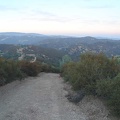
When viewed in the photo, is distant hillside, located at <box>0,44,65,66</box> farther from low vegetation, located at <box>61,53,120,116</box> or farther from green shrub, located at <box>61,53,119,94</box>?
low vegetation, located at <box>61,53,120,116</box>

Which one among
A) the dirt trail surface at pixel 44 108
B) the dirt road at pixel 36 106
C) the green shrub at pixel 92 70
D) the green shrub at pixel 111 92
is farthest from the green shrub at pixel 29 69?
the green shrub at pixel 111 92

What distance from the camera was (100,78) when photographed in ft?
56.9

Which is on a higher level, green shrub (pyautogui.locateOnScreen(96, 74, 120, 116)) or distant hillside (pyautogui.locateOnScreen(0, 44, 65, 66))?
green shrub (pyautogui.locateOnScreen(96, 74, 120, 116))

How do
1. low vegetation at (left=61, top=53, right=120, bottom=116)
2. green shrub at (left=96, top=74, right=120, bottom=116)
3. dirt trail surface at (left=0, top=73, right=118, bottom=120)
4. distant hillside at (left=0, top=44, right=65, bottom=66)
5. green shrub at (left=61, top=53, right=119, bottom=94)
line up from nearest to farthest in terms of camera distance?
green shrub at (left=96, top=74, right=120, bottom=116) < dirt trail surface at (left=0, top=73, right=118, bottom=120) < low vegetation at (left=61, top=53, right=120, bottom=116) < green shrub at (left=61, top=53, right=119, bottom=94) < distant hillside at (left=0, top=44, right=65, bottom=66)

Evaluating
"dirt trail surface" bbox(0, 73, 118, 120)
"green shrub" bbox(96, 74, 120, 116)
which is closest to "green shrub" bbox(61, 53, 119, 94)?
"dirt trail surface" bbox(0, 73, 118, 120)

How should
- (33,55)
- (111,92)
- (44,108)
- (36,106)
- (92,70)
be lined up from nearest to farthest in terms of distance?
(111,92)
(44,108)
(36,106)
(92,70)
(33,55)

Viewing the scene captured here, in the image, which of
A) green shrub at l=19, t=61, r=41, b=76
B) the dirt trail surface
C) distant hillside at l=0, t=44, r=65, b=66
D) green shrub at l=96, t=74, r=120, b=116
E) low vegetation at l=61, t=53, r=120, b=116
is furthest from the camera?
distant hillside at l=0, t=44, r=65, b=66

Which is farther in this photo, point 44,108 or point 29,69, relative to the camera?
point 29,69

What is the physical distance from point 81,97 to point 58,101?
1.55 metres

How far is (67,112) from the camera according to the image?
48.2 feet

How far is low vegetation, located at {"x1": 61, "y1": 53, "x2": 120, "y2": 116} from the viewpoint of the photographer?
14026mm

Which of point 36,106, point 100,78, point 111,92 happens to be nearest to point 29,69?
point 100,78

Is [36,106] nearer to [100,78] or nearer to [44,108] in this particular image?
[44,108]

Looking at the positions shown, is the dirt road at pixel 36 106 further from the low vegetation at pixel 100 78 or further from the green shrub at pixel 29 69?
the green shrub at pixel 29 69
